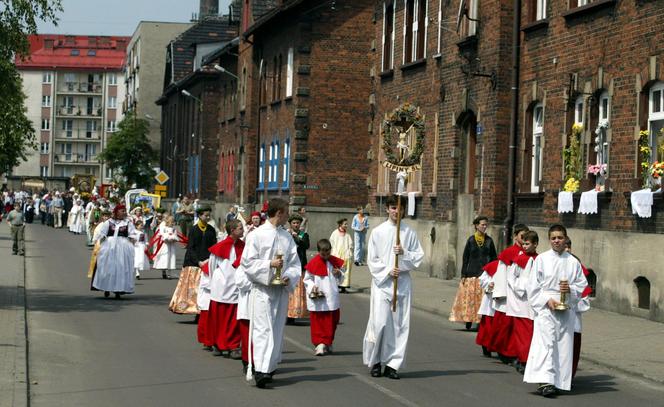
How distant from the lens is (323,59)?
45969 mm

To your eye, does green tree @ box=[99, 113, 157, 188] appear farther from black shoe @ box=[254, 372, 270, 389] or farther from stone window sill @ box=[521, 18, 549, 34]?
black shoe @ box=[254, 372, 270, 389]

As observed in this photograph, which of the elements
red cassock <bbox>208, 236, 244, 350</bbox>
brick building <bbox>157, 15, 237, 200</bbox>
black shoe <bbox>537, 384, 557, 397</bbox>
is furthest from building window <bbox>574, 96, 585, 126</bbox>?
brick building <bbox>157, 15, 237, 200</bbox>

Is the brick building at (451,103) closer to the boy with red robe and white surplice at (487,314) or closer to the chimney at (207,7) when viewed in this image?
the boy with red robe and white surplice at (487,314)

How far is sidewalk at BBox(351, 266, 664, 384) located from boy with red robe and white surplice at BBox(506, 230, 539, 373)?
1.34 m

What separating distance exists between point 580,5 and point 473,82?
17.9ft

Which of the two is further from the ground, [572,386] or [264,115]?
[264,115]

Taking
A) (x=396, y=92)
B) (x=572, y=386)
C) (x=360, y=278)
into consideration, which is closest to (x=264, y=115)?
(x=396, y=92)

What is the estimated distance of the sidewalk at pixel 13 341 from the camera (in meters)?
11.1

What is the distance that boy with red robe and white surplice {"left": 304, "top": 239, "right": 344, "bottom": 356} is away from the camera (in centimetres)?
1534

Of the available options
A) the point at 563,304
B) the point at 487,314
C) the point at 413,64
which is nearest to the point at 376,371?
the point at 563,304

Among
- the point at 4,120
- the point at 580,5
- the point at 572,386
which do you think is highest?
the point at 580,5

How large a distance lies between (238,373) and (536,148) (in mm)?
13950

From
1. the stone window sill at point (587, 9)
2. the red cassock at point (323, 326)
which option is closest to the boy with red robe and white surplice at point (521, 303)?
the red cassock at point (323, 326)

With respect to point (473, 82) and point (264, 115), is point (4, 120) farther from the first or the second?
point (264, 115)
